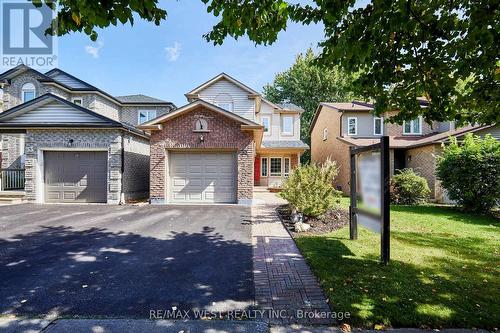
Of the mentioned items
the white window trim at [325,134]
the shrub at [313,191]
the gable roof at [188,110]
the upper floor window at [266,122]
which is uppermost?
the upper floor window at [266,122]

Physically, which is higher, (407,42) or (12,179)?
(407,42)

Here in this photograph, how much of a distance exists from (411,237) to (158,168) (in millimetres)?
10875

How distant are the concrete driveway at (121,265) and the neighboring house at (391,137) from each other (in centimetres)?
1317

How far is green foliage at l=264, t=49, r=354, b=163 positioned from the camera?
123 ft

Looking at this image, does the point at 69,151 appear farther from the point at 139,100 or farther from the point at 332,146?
the point at 332,146

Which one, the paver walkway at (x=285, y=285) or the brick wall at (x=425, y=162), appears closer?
the paver walkway at (x=285, y=285)

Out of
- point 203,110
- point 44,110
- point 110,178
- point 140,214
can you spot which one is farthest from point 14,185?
point 203,110

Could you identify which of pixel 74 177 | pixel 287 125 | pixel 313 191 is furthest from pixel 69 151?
pixel 287 125

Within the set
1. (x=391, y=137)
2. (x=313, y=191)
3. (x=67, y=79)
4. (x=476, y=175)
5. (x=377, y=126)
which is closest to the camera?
(x=313, y=191)

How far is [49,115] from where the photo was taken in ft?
43.1

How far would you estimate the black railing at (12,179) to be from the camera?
1458 centimetres

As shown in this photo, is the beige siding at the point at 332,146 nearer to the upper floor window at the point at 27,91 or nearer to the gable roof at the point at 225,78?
the gable roof at the point at 225,78

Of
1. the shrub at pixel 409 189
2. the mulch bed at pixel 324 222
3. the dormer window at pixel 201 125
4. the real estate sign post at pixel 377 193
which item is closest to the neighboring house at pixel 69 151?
the dormer window at pixel 201 125

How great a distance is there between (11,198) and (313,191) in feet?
50.3
